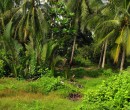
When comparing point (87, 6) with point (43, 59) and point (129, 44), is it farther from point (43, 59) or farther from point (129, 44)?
point (43, 59)

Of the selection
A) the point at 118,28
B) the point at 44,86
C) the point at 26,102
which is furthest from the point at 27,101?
the point at 118,28

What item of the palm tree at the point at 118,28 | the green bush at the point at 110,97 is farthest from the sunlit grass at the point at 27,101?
the palm tree at the point at 118,28

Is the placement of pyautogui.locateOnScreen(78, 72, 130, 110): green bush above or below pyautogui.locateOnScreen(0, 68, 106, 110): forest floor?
above

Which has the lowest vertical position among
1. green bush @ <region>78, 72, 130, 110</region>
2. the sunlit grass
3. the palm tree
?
the sunlit grass

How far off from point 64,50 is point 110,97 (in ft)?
82.9

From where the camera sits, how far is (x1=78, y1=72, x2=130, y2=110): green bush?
29.9ft

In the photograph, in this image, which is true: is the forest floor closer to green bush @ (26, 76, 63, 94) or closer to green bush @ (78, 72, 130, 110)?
green bush @ (26, 76, 63, 94)

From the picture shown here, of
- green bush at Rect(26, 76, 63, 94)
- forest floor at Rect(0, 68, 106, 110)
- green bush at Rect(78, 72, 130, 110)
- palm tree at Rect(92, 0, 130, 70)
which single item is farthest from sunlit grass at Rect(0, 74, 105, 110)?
palm tree at Rect(92, 0, 130, 70)

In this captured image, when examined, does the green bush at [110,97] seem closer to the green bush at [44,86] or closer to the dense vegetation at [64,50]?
the dense vegetation at [64,50]

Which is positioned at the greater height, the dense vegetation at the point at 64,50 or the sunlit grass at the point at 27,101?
the dense vegetation at the point at 64,50

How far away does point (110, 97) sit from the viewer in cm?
995

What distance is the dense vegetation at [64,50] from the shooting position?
12.2 metres

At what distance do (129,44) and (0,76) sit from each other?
10.0 m

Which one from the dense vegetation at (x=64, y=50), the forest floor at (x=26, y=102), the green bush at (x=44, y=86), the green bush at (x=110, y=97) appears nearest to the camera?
the green bush at (x=110, y=97)
